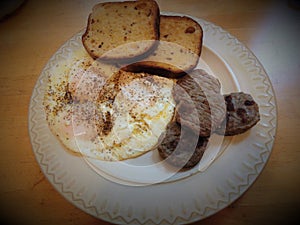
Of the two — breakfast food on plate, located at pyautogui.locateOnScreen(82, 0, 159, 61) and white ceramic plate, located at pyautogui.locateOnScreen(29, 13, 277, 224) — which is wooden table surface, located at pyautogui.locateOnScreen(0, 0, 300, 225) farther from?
breakfast food on plate, located at pyautogui.locateOnScreen(82, 0, 159, 61)

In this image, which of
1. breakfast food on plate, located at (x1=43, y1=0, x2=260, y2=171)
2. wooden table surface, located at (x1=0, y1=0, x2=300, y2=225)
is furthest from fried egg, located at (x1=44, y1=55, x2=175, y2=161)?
wooden table surface, located at (x1=0, y1=0, x2=300, y2=225)

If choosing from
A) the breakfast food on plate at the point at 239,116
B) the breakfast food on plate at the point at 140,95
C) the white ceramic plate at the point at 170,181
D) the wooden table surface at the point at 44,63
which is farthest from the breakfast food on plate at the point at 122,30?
the breakfast food on plate at the point at 239,116

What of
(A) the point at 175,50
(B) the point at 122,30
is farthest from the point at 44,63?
(A) the point at 175,50

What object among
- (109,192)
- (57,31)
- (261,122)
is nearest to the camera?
(109,192)

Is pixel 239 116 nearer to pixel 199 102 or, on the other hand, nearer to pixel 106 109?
pixel 199 102

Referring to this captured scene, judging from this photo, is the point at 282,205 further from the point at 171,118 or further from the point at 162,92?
the point at 162,92

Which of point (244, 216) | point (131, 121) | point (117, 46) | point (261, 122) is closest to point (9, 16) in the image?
point (117, 46)

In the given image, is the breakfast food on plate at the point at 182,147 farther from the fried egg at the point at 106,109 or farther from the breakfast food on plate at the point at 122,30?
the breakfast food on plate at the point at 122,30
